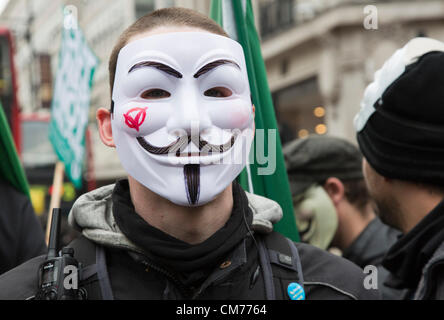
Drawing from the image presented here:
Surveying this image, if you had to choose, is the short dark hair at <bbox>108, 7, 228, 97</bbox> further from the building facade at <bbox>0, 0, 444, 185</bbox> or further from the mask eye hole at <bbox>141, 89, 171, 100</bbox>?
the building facade at <bbox>0, 0, 444, 185</bbox>

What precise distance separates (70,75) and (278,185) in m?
2.89

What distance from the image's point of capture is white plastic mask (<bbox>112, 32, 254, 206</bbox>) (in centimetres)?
191

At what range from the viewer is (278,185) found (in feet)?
8.88

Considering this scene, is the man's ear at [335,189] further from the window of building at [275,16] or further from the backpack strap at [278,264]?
the window of building at [275,16]

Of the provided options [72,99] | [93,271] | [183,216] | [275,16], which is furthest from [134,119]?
[275,16]

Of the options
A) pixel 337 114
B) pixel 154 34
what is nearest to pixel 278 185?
pixel 154 34

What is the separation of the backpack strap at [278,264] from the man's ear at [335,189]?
1.62 meters

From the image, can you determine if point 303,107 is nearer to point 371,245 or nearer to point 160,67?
point 371,245

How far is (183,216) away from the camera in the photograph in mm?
1952

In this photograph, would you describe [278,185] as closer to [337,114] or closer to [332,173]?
[332,173]

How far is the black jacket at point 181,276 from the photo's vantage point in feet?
6.05

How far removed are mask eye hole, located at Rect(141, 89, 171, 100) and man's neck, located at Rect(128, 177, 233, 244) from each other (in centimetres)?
29

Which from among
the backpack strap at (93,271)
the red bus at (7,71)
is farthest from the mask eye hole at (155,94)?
the red bus at (7,71)
